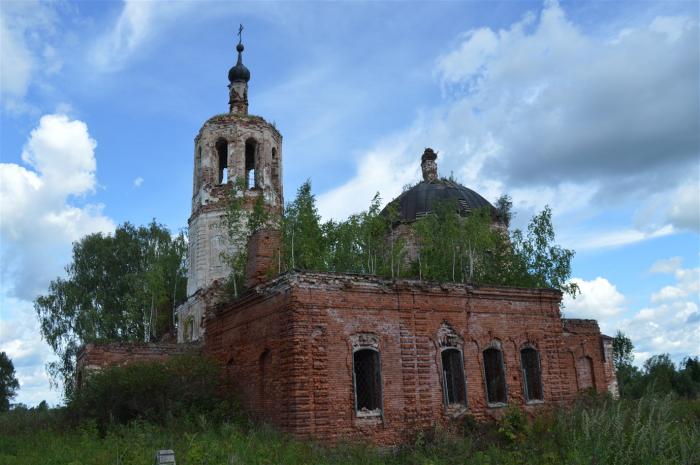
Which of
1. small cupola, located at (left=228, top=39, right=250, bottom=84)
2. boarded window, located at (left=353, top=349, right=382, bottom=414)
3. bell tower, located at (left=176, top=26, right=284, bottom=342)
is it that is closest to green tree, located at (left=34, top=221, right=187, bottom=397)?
bell tower, located at (left=176, top=26, right=284, bottom=342)

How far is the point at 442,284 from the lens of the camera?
1402cm

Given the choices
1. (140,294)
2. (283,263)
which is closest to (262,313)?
(283,263)

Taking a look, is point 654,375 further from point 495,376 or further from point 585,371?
point 495,376

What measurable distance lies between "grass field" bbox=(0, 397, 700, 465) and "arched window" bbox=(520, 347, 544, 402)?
101 cm

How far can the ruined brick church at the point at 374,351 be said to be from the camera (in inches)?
471

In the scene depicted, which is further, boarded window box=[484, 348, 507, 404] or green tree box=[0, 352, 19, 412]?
green tree box=[0, 352, 19, 412]

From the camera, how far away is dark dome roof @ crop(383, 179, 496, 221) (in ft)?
83.5

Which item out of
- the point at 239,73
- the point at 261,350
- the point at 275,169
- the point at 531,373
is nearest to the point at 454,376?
the point at 531,373

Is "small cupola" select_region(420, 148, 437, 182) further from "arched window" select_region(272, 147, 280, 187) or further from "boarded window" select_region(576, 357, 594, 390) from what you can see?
"boarded window" select_region(576, 357, 594, 390)

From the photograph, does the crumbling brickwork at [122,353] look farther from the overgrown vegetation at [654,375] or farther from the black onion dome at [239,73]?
the overgrown vegetation at [654,375]

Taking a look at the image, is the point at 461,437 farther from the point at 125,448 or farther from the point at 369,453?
the point at 125,448

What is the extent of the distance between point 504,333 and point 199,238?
13273 millimetres

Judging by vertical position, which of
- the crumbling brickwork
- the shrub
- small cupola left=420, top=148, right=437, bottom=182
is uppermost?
small cupola left=420, top=148, right=437, bottom=182

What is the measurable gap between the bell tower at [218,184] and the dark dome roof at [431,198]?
5.61 metres
